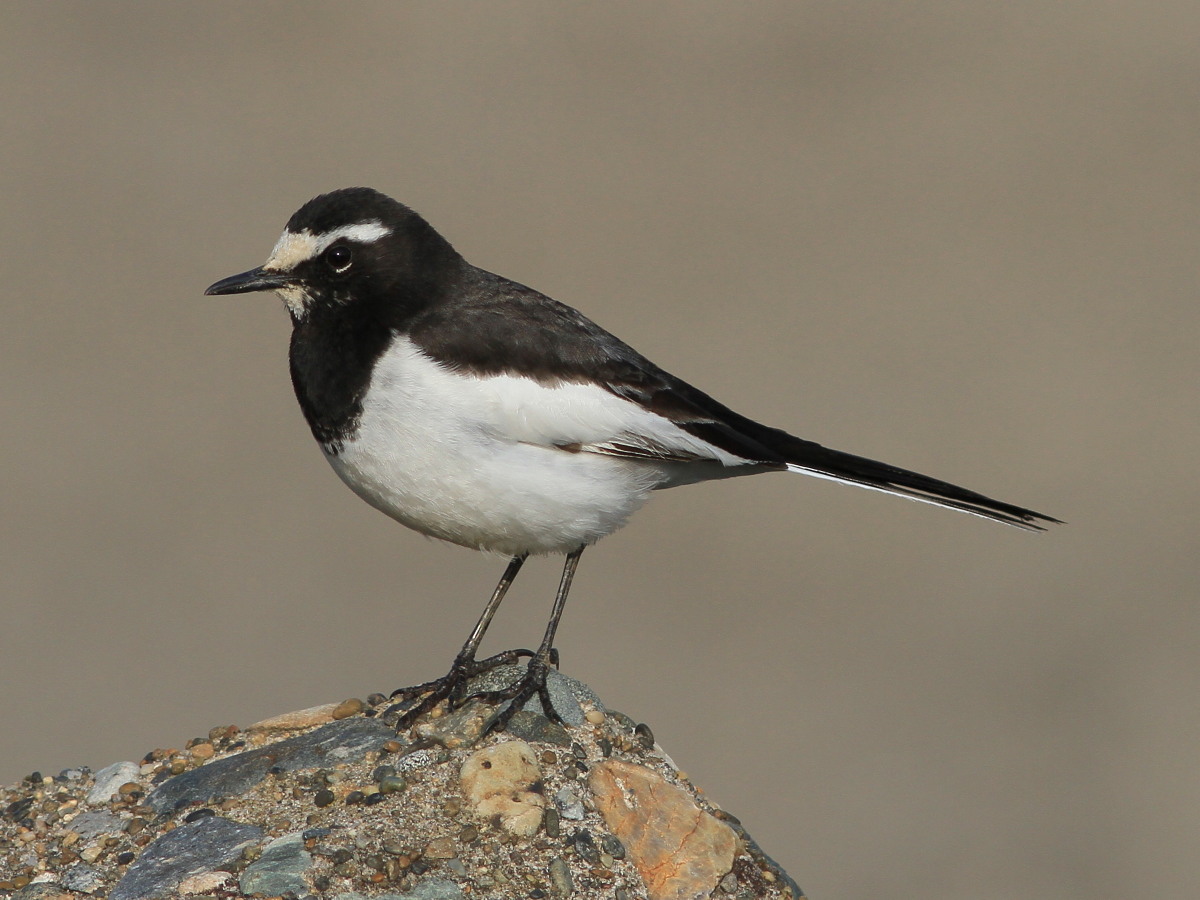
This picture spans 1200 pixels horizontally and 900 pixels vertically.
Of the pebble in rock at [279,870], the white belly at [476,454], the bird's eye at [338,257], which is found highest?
the bird's eye at [338,257]

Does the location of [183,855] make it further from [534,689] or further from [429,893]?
[534,689]

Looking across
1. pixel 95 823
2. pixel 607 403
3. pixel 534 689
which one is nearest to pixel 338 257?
pixel 607 403

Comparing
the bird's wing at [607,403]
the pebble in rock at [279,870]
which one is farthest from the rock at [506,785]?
the bird's wing at [607,403]

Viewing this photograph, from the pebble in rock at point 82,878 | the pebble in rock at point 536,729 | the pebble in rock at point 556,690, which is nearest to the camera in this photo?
the pebble in rock at point 82,878

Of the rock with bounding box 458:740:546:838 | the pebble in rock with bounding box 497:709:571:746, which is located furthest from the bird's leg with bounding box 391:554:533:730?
the rock with bounding box 458:740:546:838

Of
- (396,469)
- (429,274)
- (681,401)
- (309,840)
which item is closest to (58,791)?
(309,840)

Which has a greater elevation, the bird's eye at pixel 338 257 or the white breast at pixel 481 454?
the bird's eye at pixel 338 257

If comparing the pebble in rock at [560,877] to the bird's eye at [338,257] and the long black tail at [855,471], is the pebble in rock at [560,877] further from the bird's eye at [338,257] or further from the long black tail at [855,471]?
the bird's eye at [338,257]
